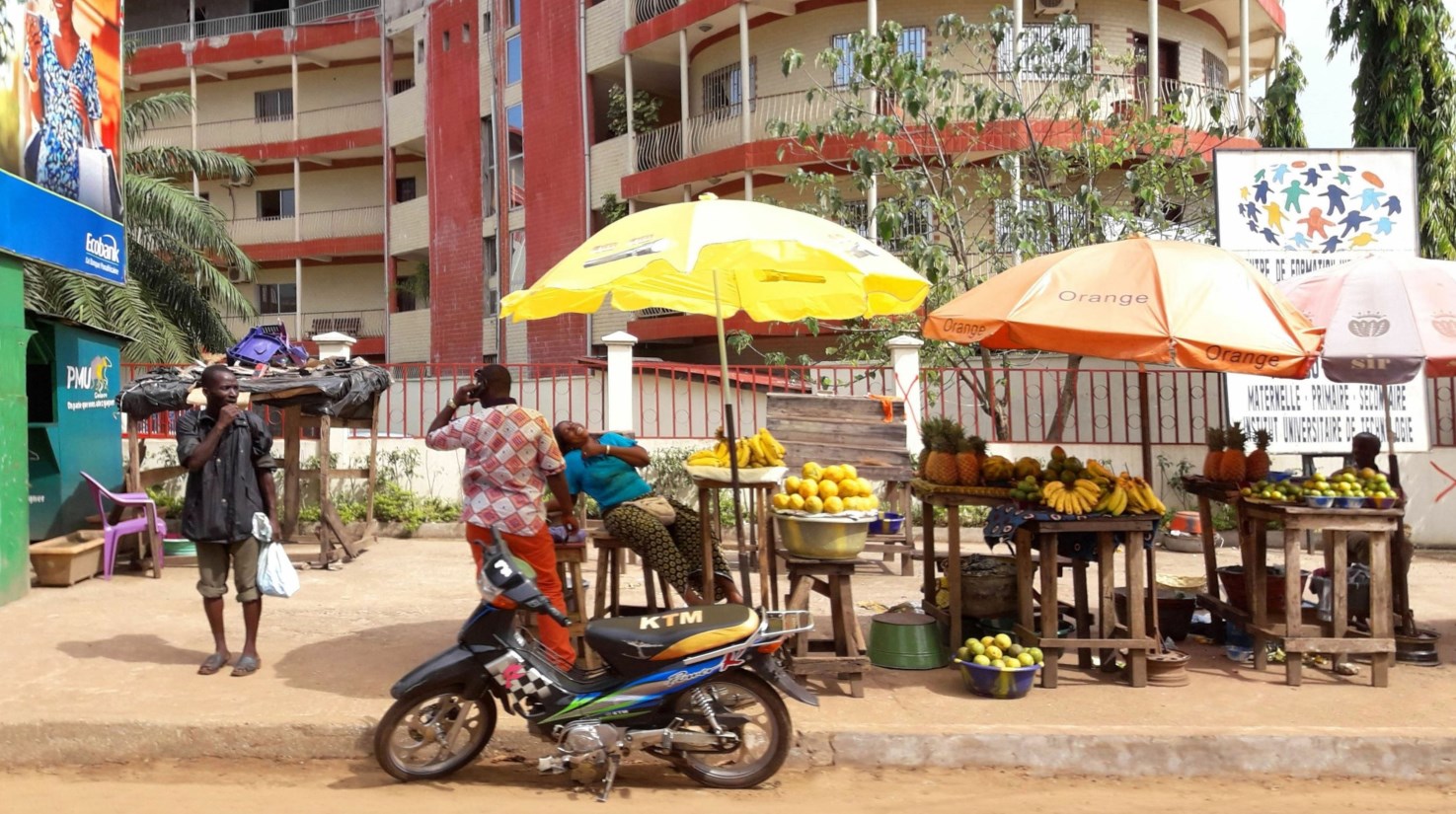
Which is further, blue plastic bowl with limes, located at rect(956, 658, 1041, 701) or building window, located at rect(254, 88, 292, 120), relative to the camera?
building window, located at rect(254, 88, 292, 120)

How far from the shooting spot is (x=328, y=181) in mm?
33844

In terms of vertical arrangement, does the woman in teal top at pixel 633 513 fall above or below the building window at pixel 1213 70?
below

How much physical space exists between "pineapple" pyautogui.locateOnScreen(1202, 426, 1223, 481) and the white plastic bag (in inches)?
225

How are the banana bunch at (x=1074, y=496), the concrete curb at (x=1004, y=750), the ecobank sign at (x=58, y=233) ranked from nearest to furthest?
the concrete curb at (x=1004, y=750) < the banana bunch at (x=1074, y=496) < the ecobank sign at (x=58, y=233)

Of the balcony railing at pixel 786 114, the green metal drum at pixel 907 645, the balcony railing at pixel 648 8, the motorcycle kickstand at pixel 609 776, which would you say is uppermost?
the balcony railing at pixel 648 8

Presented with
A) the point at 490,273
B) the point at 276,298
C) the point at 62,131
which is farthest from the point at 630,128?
the point at 276,298

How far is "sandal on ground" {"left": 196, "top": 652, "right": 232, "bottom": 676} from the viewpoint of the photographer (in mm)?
6363

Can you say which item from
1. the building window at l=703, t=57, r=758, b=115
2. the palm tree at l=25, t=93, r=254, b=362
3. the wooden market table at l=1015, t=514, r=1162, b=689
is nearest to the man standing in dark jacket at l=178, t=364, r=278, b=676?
the wooden market table at l=1015, t=514, r=1162, b=689

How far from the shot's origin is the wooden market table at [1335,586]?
6305 mm

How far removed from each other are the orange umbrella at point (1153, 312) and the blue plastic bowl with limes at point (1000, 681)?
5.78 ft

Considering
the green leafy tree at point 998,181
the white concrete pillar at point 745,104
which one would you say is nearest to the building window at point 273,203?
the white concrete pillar at point 745,104

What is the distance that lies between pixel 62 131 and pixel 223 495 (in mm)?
4947

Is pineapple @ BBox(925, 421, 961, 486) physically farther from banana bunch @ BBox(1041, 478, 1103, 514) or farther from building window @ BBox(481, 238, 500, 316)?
building window @ BBox(481, 238, 500, 316)

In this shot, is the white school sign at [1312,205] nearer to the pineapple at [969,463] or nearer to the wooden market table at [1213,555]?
the wooden market table at [1213,555]
